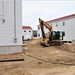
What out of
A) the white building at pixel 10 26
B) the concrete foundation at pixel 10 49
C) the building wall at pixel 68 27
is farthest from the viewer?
the building wall at pixel 68 27

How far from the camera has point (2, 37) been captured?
19.8m

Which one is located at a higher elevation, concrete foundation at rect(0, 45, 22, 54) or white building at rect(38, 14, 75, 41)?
white building at rect(38, 14, 75, 41)

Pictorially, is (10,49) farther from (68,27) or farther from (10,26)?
(68,27)

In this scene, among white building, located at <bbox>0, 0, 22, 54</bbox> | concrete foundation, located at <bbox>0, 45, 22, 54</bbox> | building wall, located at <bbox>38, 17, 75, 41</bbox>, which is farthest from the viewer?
building wall, located at <bbox>38, 17, 75, 41</bbox>

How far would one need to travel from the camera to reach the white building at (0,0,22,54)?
776 inches

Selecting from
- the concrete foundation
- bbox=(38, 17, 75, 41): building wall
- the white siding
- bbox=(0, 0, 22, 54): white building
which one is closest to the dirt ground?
the concrete foundation

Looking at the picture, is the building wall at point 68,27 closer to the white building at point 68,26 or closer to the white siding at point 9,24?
the white building at point 68,26

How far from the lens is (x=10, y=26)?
792 inches

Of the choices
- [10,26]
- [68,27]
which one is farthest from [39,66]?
[68,27]

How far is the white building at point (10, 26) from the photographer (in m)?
19.7

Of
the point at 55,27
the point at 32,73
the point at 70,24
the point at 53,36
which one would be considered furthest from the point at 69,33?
the point at 32,73

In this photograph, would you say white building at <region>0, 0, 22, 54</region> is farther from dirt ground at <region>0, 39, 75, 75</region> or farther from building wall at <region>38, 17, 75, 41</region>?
building wall at <region>38, 17, 75, 41</region>

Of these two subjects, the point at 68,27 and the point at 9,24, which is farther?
the point at 68,27

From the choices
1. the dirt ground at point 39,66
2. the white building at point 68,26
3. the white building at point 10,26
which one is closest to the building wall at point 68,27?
the white building at point 68,26
